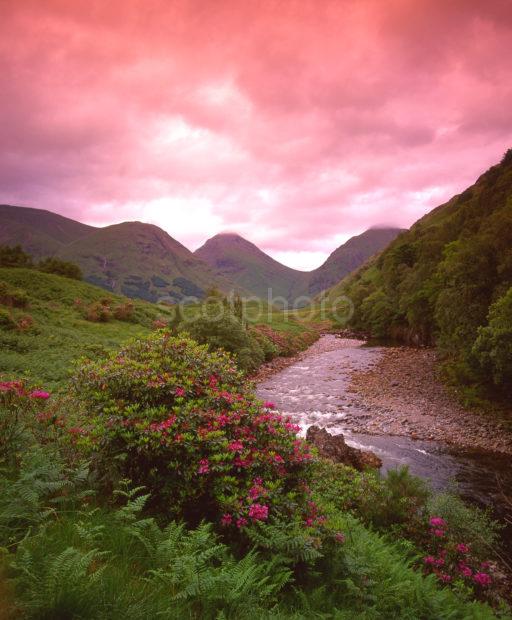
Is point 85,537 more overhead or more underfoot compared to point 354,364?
more overhead

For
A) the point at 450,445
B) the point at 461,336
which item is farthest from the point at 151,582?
the point at 461,336

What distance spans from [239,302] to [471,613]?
123 ft

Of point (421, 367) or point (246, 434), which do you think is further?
point (421, 367)

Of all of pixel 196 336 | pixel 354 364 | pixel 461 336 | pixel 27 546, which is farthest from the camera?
pixel 354 364

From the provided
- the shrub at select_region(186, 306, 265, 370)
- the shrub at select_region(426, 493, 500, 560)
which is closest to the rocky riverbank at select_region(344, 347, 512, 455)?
the shrub at select_region(426, 493, 500, 560)

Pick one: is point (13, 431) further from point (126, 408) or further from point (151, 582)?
point (151, 582)

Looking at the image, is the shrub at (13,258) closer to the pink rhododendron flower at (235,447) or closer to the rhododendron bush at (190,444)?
the rhododendron bush at (190,444)

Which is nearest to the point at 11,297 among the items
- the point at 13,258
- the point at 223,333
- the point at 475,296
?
the point at 223,333

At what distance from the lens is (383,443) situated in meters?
18.5

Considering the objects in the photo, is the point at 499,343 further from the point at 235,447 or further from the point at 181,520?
the point at 181,520

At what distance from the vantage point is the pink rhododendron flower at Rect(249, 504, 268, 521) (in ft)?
18.5

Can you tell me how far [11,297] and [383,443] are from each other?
35546 millimetres

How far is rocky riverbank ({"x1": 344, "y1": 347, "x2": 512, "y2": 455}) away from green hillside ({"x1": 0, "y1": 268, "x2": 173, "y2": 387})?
15.7m

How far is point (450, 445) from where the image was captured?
59.3 feet
